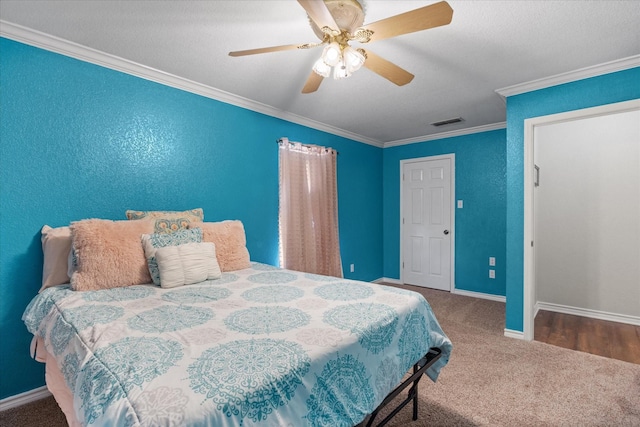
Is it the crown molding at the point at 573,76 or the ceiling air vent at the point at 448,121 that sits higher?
the ceiling air vent at the point at 448,121

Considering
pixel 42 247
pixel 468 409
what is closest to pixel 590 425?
pixel 468 409

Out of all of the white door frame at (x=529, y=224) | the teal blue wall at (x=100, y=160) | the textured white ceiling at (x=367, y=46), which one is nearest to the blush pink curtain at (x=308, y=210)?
the teal blue wall at (x=100, y=160)

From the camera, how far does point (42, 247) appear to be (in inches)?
79.7

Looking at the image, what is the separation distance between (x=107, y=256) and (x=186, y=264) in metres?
0.44

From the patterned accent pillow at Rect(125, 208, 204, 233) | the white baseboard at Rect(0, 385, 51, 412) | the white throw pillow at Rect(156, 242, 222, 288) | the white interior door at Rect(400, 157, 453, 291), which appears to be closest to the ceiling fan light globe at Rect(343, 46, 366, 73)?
the white throw pillow at Rect(156, 242, 222, 288)

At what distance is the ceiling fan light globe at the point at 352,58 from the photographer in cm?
163

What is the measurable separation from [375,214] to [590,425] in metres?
3.59

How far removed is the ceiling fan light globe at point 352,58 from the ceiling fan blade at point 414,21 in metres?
0.11

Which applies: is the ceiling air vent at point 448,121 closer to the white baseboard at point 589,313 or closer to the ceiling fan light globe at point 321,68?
the white baseboard at point 589,313

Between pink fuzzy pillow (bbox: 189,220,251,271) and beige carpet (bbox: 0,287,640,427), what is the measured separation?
1.30m

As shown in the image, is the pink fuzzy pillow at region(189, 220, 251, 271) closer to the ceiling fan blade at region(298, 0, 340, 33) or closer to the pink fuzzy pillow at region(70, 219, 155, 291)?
the pink fuzzy pillow at region(70, 219, 155, 291)

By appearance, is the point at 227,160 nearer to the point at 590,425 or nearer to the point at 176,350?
the point at 176,350

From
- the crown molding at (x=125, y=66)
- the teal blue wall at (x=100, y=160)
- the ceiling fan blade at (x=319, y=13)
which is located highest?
the crown molding at (x=125, y=66)

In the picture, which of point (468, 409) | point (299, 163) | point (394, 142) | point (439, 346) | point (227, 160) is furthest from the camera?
point (394, 142)
